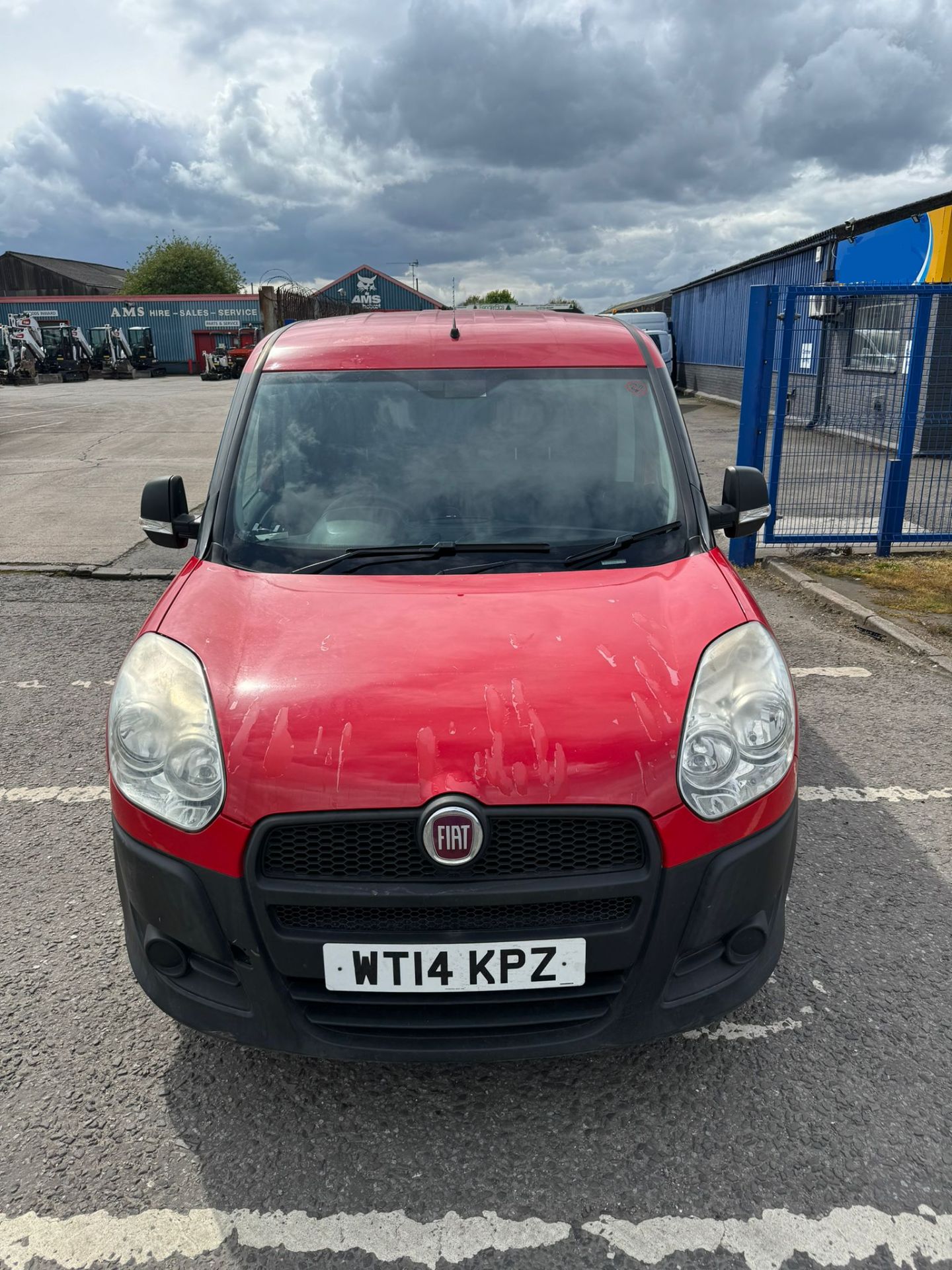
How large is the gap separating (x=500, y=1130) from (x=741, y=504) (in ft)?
7.66

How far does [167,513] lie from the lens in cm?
344

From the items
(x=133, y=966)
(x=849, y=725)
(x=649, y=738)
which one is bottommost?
(x=849, y=725)

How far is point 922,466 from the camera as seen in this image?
27.4ft

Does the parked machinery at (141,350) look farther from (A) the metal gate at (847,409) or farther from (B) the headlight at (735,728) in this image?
(B) the headlight at (735,728)

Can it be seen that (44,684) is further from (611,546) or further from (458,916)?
(458,916)

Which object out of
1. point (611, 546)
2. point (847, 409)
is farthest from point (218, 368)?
point (611, 546)

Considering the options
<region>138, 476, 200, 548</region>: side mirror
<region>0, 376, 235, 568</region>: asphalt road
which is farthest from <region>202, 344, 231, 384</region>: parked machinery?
<region>138, 476, 200, 548</region>: side mirror

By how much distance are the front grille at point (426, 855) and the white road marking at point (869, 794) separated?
2.23 metres

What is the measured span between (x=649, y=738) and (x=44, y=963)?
83.5 inches

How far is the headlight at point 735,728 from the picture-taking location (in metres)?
2.12

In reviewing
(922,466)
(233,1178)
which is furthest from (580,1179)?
(922,466)

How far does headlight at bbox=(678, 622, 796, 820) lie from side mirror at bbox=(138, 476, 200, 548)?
6.48ft

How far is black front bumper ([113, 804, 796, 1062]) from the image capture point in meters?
2.04

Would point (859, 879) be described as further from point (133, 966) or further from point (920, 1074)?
point (133, 966)
